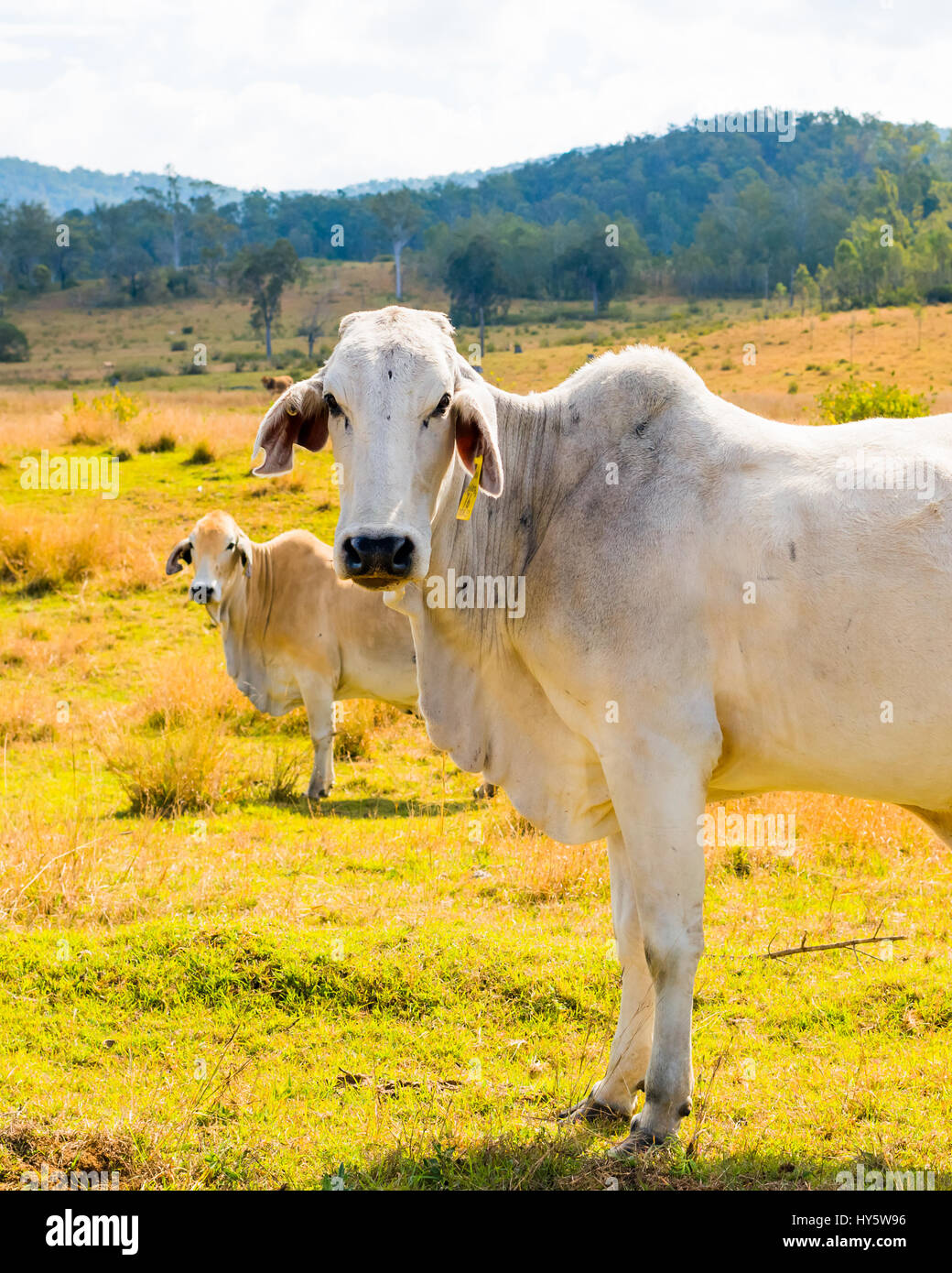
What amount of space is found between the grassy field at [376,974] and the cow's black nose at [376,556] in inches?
79.4

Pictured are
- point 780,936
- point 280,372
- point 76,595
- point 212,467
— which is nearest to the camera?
point 780,936

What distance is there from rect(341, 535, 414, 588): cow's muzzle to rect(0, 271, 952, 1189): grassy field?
2013mm

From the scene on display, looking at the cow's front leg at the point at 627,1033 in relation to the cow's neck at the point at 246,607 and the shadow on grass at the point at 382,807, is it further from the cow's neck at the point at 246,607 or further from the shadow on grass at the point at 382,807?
the cow's neck at the point at 246,607

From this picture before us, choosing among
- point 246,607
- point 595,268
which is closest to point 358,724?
point 246,607

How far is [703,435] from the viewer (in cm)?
418

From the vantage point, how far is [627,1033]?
457cm

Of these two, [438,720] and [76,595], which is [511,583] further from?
[76,595]

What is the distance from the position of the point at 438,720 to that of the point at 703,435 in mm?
1415
